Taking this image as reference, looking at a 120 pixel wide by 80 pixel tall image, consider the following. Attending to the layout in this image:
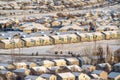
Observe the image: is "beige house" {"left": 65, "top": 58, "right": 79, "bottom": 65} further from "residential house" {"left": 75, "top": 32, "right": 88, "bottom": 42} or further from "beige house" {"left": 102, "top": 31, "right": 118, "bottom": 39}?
"beige house" {"left": 102, "top": 31, "right": 118, "bottom": 39}

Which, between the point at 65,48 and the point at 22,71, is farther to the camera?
the point at 65,48

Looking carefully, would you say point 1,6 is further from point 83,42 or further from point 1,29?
point 83,42

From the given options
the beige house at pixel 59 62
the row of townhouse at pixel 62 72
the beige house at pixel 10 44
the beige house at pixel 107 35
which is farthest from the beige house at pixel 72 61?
the beige house at pixel 107 35

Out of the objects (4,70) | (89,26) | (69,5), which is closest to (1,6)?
(69,5)

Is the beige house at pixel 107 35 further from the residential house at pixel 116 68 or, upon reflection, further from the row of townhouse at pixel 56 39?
the residential house at pixel 116 68

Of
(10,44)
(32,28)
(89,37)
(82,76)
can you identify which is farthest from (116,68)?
(32,28)

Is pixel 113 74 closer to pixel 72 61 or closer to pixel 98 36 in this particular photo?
pixel 72 61

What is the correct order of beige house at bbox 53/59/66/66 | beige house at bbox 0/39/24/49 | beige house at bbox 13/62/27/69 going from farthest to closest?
1. beige house at bbox 0/39/24/49
2. beige house at bbox 53/59/66/66
3. beige house at bbox 13/62/27/69

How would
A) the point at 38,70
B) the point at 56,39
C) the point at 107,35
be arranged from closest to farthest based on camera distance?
the point at 38,70 → the point at 56,39 → the point at 107,35

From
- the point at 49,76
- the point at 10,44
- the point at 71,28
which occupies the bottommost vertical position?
the point at 71,28

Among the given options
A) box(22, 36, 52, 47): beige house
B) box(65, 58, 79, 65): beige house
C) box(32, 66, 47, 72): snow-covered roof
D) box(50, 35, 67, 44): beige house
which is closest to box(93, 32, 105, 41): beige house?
box(50, 35, 67, 44): beige house
